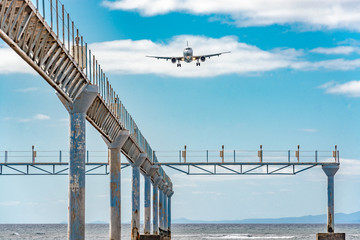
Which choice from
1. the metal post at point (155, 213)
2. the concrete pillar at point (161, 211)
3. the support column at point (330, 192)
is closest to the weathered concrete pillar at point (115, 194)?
the metal post at point (155, 213)

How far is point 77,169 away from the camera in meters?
30.4

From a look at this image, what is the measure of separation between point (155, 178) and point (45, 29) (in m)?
51.5

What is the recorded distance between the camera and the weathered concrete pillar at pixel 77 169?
30.2m

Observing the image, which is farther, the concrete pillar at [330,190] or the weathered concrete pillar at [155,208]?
the weathered concrete pillar at [155,208]

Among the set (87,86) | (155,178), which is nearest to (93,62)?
(87,86)

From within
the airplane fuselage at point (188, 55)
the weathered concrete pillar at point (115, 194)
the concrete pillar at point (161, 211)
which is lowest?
the concrete pillar at point (161, 211)

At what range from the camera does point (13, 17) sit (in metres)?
21.5

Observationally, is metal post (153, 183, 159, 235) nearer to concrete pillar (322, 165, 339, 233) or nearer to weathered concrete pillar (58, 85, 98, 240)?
concrete pillar (322, 165, 339, 233)

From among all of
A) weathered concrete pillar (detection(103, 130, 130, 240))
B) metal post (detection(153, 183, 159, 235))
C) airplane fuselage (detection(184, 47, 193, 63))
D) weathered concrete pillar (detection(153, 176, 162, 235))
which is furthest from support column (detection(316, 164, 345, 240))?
weathered concrete pillar (detection(103, 130, 130, 240))

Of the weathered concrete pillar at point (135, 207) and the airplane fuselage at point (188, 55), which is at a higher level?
the airplane fuselage at point (188, 55)

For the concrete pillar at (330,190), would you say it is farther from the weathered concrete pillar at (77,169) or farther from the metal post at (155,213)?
the weathered concrete pillar at (77,169)

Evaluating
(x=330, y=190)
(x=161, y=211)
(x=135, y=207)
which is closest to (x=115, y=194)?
(x=135, y=207)

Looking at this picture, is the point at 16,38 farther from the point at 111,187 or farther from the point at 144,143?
the point at 144,143

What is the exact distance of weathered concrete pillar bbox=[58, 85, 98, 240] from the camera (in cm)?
3017
